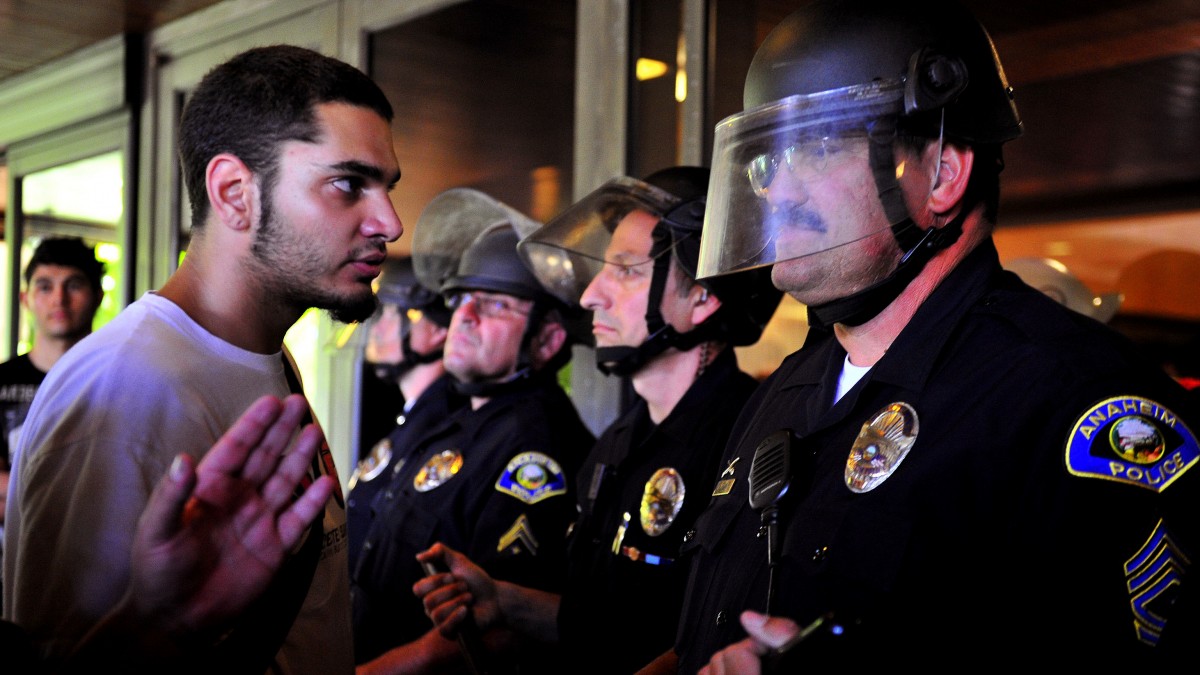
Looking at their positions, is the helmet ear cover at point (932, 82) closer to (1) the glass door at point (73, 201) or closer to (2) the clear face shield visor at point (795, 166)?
(2) the clear face shield visor at point (795, 166)

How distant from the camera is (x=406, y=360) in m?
4.02

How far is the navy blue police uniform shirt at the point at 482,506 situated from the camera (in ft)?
8.80

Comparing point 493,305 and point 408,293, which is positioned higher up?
point 408,293

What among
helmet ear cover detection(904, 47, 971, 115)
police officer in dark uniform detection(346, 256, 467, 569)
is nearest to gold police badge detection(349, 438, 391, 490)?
police officer in dark uniform detection(346, 256, 467, 569)

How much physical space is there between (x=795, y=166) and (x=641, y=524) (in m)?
0.91

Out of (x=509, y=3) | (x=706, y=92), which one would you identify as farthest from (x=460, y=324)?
(x=509, y=3)

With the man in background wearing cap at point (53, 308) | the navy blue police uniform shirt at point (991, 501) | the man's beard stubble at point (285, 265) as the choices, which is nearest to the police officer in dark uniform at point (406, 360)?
the man in background wearing cap at point (53, 308)

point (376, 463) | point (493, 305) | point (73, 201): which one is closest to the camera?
point (493, 305)

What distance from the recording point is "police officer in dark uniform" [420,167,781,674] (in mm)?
2240

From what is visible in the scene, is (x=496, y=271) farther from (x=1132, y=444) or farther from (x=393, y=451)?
(x=1132, y=444)

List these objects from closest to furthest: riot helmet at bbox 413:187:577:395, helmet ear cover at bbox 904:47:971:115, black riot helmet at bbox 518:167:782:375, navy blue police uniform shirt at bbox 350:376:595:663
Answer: helmet ear cover at bbox 904:47:971:115
black riot helmet at bbox 518:167:782:375
navy blue police uniform shirt at bbox 350:376:595:663
riot helmet at bbox 413:187:577:395

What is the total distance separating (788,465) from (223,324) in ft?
2.78

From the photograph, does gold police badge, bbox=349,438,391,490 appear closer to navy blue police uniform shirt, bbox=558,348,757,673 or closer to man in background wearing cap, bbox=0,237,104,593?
man in background wearing cap, bbox=0,237,104,593

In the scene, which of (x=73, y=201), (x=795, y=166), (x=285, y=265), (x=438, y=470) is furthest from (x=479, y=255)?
(x=73, y=201)
